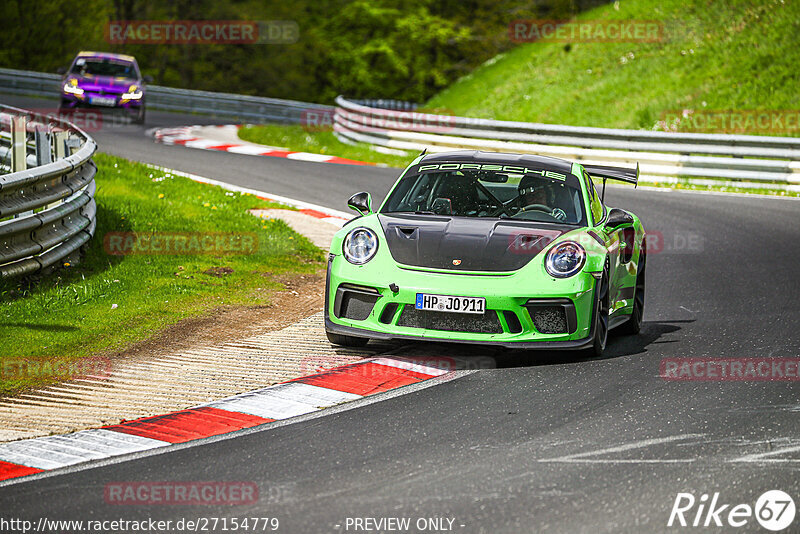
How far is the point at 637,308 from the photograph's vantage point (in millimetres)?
8906


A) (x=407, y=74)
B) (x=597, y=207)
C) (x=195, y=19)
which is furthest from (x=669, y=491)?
(x=195, y=19)

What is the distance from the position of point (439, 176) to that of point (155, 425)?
350cm

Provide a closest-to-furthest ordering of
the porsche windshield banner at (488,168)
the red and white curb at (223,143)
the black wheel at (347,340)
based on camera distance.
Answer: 1. the black wheel at (347,340)
2. the porsche windshield banner at (488,168)
3. the red and white curb at (223,143)

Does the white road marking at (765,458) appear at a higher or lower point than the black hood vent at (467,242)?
lower

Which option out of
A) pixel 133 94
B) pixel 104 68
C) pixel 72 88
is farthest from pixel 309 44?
pixel 72 88

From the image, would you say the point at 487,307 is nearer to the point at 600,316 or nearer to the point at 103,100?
the point at 600,316

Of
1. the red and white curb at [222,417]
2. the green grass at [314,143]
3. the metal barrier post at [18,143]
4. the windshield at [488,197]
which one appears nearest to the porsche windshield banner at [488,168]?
the windshield at [488,197]

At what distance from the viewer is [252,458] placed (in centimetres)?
536

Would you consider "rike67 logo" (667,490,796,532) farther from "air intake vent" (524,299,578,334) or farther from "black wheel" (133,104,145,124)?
"black wheel" (133,104,145,124)

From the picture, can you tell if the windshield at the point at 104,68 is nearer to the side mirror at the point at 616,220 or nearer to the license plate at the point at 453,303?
the side mirror at the point at 616,220

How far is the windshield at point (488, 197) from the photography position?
27.3 feet

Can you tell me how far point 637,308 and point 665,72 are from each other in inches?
815

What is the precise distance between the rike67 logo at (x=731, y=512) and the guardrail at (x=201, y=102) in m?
31.2

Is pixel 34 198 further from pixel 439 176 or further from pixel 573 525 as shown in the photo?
pixel 573 525
